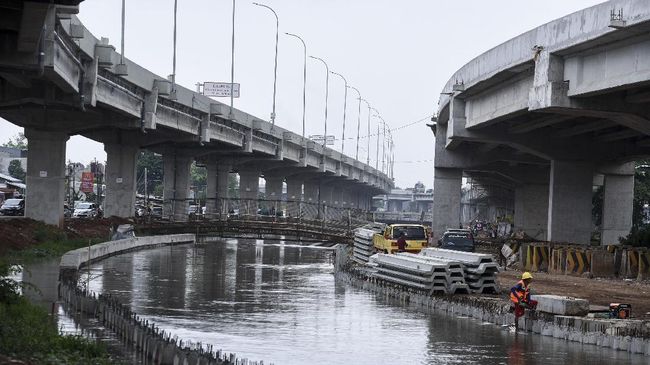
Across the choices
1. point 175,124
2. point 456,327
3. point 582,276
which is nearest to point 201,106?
point 175,124

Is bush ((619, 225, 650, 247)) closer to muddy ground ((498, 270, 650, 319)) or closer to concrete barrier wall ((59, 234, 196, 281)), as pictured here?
muddy ground ((498, 270, 650, 319))

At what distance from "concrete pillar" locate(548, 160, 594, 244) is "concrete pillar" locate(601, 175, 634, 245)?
1288 cm

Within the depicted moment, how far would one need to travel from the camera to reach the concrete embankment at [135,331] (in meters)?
18.8

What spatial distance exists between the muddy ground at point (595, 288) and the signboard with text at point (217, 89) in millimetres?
93501

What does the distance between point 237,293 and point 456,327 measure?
31.9 feet

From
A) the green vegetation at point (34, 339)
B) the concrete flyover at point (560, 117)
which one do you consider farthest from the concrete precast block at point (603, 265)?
the green vegetation at point (34, 339)

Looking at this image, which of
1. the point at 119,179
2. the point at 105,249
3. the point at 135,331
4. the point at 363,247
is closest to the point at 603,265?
the point at 363,247

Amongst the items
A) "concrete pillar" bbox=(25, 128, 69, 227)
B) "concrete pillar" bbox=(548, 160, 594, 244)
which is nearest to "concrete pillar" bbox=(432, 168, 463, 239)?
"concrete pillar" bbox=(548, 160, 594, 244)

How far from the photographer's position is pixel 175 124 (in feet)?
254

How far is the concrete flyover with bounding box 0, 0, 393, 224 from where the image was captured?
3997cm

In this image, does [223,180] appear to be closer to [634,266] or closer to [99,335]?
[634,266]

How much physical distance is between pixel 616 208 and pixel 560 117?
78.1 feet

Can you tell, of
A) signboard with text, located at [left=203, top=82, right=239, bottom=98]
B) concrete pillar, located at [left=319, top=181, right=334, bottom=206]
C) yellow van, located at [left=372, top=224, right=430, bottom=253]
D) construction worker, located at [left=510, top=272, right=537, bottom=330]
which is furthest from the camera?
concrete pillar, located at [left=319, top=181, right=334, bottom=206]

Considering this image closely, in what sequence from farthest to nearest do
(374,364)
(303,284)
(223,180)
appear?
(223,180) → (303,284) → (374,364)
